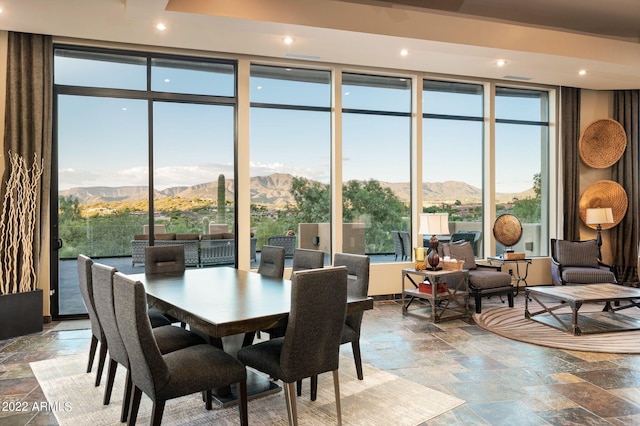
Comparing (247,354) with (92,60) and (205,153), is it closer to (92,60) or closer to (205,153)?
(205,153)

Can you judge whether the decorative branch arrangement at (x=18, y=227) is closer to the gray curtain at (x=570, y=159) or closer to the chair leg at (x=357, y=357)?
the chair leg at (x=357, y=357)

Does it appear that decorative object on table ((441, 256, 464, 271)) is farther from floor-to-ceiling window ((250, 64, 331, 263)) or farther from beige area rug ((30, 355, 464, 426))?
beige area rug ((30, 355, 464, 426))

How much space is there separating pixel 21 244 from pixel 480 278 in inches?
208

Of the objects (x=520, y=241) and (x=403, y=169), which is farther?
(x=520, y=241)

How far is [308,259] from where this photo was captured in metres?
4.09

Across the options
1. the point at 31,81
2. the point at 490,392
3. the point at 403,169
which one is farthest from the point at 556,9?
the point at 31,81

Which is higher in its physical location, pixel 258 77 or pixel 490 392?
pixel 258 77

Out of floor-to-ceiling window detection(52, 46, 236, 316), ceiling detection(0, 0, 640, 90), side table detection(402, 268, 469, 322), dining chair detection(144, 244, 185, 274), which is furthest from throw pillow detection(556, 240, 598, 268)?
dining chair detection(144, 244, 185, 274)

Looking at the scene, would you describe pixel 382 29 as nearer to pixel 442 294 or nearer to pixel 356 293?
pixel 356 293

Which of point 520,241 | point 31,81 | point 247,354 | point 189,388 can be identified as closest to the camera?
point 189,388

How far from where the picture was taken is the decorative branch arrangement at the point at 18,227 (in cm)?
507

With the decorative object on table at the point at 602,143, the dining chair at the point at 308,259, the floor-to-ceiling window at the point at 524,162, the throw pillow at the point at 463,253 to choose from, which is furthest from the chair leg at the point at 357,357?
the decorative object on table at the point at 602,143

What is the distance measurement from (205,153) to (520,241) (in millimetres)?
5048

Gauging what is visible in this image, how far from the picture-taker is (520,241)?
766cm
